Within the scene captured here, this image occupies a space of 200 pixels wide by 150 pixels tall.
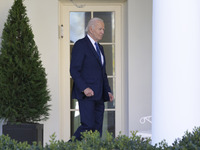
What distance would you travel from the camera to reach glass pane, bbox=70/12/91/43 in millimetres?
6629

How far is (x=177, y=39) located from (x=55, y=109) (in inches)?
126

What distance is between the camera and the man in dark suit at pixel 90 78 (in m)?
4.77

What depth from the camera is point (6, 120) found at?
6281 mm

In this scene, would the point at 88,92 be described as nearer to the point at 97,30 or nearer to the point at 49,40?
the point at 97,30

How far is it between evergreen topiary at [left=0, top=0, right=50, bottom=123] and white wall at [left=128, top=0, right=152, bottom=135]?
1.28 m

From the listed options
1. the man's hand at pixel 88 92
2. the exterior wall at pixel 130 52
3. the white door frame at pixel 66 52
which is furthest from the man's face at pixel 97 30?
the white door frame at pixel 66 52

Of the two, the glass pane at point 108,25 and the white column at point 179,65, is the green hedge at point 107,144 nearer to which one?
the white column at point 179,65

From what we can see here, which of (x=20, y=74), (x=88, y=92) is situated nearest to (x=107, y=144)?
(x=88, y=92)

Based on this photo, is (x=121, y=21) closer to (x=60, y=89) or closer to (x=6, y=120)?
(x=60, y=89)

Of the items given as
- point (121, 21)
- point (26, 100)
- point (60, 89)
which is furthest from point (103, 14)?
point (26, 100)

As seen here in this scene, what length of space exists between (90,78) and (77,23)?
77.9 inches

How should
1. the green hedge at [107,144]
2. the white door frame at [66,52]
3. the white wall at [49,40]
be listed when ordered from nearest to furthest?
1. the green hedge at [107,144]
2. the white wall at [49,40]
3. the white door frame at [66,52]

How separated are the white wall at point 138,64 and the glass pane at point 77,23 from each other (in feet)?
2.27

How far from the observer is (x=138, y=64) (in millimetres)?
6430
